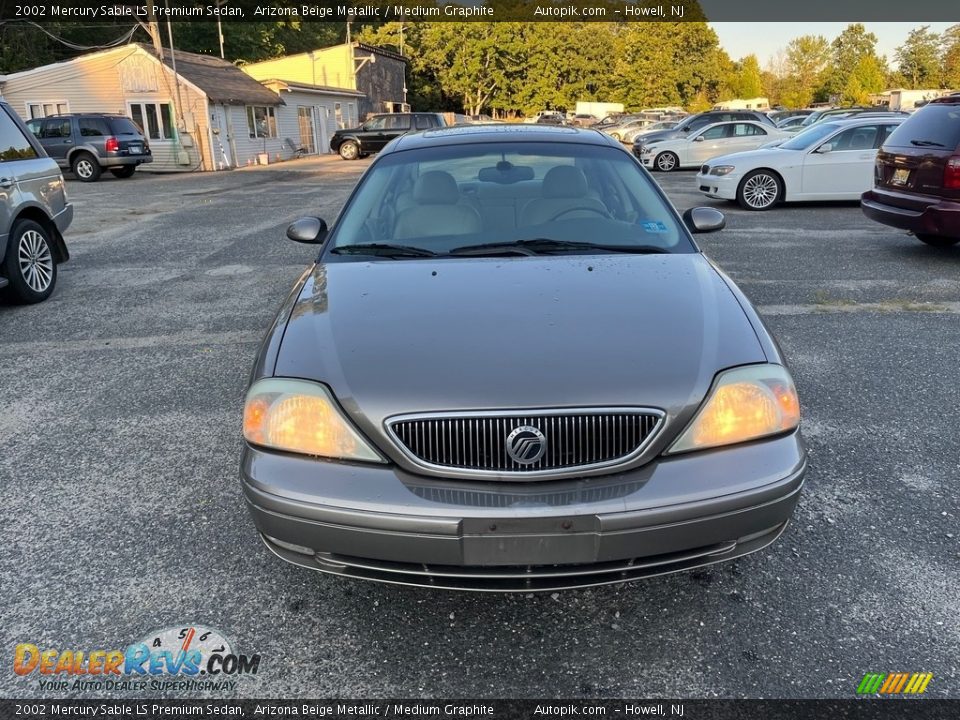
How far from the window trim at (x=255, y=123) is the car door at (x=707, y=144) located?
1721 cm

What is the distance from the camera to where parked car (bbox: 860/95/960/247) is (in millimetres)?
6785

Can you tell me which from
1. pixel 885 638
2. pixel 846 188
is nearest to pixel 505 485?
pixel 885 638

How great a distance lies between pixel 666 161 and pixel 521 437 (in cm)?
1927

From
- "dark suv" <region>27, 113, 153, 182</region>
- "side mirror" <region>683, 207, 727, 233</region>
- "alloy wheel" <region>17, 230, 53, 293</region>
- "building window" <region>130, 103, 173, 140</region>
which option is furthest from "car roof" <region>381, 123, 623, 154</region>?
"building window" <region>130, 103, 173, 140</region>

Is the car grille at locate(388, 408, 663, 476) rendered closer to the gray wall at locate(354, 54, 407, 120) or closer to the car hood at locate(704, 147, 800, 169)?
the car hood at locate(704, 147, 800, 169)

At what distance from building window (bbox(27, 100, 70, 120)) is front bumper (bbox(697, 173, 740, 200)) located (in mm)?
23782

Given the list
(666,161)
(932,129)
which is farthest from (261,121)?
(932,129)

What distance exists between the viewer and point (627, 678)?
2131 millimetres

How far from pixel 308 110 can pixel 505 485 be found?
1381 inches

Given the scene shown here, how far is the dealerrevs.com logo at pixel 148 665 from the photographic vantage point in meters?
2.15

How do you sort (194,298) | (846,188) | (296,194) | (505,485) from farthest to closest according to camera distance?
(296,194) < (846,188) < (194,298) < (505,485)

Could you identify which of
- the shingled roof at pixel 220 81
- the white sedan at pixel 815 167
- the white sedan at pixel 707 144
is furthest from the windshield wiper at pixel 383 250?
the shingled roof at pixel 220 81

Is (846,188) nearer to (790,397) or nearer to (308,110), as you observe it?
(790,397)

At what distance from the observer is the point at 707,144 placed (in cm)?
1911
